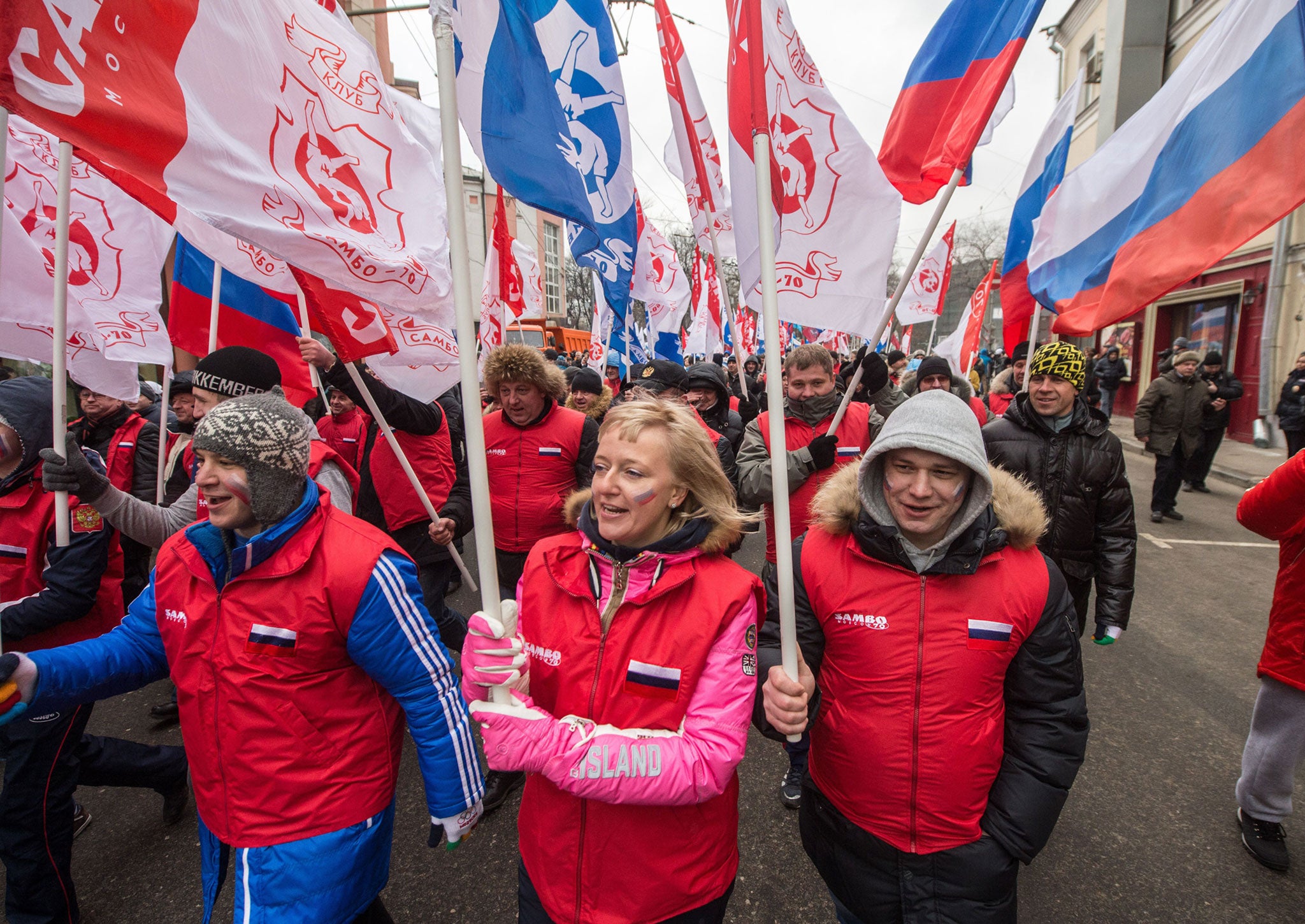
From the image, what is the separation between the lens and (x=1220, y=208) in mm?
2184

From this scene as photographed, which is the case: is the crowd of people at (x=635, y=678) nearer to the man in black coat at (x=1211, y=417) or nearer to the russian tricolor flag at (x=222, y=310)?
the russian tricolor flag at (x=222, y=310)

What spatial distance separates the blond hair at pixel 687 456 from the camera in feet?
5.23

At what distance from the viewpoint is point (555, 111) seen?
2.29 meters

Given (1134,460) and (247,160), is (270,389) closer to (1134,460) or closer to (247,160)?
(247,160)

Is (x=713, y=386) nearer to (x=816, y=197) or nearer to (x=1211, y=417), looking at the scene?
(x=816, y=197)

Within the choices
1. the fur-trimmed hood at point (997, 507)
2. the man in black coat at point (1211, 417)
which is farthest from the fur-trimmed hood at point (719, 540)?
the man in black coat at point (1211, 417)

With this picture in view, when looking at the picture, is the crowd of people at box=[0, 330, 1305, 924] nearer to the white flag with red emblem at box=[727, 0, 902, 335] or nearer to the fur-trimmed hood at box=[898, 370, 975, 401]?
the white flag with red emblem at box=[727, 0, 902, 335]

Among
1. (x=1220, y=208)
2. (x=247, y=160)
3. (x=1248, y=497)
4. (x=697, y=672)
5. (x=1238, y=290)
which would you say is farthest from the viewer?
(x=1238, y=290)

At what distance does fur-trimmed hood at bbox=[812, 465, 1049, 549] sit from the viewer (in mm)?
1651

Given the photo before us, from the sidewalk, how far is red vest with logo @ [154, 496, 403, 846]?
32.1ft

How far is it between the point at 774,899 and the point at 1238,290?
16.5 metres

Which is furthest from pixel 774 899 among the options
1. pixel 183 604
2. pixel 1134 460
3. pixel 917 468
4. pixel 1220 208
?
pixel 1134 460

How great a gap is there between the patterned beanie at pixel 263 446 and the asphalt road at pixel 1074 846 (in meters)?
0.97

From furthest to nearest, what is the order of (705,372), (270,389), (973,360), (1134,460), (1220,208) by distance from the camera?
(1134,460)
(973,360)
(705,372)
(270,389)
(1220,208)
